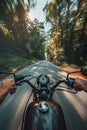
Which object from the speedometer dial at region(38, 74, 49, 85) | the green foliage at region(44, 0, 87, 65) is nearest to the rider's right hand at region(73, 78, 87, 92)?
the speedometer dial at region(38, 74, 49, 85)

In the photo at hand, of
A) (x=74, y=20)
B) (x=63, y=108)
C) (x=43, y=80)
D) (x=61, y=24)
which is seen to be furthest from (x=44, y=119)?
(x=61, y=24)

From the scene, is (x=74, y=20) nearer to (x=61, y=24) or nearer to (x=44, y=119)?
(x=61, y=24)

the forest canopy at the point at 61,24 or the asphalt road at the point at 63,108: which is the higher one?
the forest canopy at the point at 61,24

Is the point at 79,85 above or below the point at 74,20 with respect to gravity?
below

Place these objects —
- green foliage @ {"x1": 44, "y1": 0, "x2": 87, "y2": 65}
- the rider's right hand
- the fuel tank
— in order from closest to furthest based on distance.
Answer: the fuel tank
the rider's right hand
green foliage @ {"x1": 44, "y1": 0, "x2": 87, "y2": 65}

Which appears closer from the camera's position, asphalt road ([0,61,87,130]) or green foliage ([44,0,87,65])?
asphalt road ([0,61,87,130])

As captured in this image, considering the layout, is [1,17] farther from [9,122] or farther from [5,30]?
[9,122]

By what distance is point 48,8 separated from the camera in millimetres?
21172

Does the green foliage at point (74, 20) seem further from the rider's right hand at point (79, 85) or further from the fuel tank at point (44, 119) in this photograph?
the fuel tank at point (44, 119)

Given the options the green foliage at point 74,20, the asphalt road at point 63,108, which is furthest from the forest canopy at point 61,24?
the asphalt road at point 63,108

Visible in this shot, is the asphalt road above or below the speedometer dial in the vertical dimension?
below

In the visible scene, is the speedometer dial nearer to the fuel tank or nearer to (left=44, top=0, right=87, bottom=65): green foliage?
the fuel tank

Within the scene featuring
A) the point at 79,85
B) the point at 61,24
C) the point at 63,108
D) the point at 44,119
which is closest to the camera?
the point at 44,119

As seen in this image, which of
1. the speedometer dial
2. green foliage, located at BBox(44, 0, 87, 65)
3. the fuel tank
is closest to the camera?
the fuel tank
